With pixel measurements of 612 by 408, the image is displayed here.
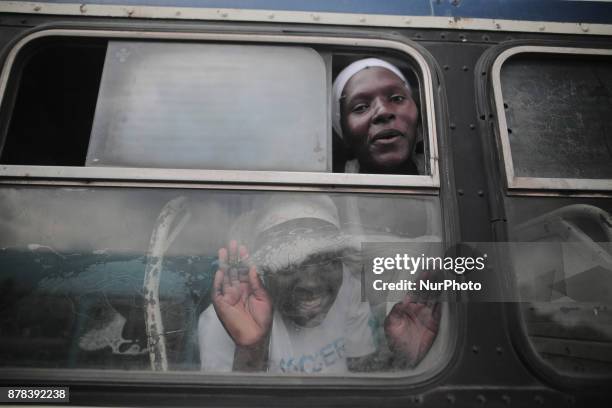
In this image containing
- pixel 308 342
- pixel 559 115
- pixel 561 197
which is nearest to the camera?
pixel 308 342

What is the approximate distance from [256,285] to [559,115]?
1181 mm

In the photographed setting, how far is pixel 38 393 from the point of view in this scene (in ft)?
3.67

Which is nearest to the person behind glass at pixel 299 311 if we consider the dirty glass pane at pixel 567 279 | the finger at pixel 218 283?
the finger at pixel 218 283

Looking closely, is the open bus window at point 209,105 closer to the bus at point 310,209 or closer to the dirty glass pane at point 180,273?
the bus at point 310,209

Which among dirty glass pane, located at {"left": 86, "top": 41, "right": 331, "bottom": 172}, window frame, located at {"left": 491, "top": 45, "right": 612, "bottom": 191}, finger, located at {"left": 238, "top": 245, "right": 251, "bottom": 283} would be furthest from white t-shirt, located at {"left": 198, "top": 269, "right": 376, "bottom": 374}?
window frame, located at {"left": 491, "top": 45, "right": 612, "bottom": 191}

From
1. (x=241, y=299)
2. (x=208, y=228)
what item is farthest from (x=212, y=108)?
(x=241, y=299)

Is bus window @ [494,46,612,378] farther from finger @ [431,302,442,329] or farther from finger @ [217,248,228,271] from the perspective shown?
finger @ [217,248,228,271]

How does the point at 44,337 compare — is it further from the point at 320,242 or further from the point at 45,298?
the point at 320,242

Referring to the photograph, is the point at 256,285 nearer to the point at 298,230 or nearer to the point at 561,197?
the point at 298,230

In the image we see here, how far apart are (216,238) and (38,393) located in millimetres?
612

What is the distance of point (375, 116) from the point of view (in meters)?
1.51

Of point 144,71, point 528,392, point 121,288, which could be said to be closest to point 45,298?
point 121,288

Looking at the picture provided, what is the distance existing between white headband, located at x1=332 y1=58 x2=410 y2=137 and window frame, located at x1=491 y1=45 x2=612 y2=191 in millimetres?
309

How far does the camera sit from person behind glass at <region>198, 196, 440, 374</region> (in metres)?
1.17
